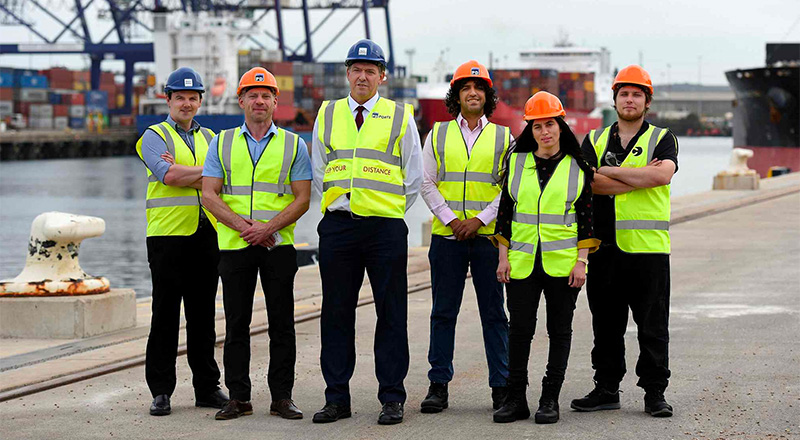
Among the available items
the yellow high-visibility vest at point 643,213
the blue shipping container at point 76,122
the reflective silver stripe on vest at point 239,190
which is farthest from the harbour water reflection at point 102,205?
the yellow high-visibility vest at point 643,213

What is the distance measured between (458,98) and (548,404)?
1.73m

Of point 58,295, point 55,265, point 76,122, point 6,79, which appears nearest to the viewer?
point 58,295

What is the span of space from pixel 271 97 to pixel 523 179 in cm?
141

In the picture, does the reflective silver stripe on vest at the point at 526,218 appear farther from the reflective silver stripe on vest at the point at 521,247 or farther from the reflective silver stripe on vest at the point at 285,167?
the reflective silver stripe on vest at the point at 285,167

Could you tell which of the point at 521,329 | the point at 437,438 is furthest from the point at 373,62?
the point at 437,438

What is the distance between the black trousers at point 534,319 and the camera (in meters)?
6.05

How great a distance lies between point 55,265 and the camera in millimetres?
8938

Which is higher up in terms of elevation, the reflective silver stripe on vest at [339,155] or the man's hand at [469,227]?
the reflective silver stripe on vest at [339,155]

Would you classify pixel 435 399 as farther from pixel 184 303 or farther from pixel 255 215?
pixel 184 303

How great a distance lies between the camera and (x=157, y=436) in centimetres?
578

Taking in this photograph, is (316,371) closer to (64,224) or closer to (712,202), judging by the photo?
(64,224)

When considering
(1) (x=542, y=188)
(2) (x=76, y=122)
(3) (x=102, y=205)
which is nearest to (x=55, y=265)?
(1) (x=542, y=188)

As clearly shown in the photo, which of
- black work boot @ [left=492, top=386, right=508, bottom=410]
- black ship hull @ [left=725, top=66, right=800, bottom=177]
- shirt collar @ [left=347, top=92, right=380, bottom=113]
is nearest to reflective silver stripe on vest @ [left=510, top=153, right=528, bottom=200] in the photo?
shirt collar @ [left=347, top=92, right=380, bottom=113]

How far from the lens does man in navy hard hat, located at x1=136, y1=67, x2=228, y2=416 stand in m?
6.42
